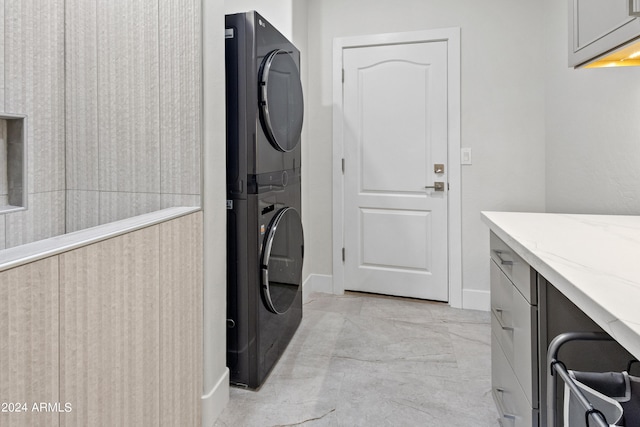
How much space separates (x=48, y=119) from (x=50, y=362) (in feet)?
3.68

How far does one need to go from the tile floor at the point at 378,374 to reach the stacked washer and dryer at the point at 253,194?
0.64 feet

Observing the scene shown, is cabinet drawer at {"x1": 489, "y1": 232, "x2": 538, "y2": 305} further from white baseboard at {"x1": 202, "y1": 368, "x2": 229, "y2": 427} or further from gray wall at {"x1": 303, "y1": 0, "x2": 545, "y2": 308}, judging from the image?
gray wall at {"x1": 303, "y1": 0, "x2": 545, "y2": 308}

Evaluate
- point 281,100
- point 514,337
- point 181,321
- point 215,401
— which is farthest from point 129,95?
point 514,337

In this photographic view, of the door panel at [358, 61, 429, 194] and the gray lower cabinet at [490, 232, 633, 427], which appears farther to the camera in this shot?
the door panel at [358, 61, 429, 194]

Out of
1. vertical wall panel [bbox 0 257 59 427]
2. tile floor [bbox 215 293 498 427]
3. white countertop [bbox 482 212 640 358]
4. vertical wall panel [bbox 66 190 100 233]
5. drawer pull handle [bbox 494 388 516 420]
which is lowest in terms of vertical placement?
tile floor [bbox 215 293 498 427]

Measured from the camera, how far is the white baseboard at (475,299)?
302 cm

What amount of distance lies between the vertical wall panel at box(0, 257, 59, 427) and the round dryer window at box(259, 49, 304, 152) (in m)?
1.24

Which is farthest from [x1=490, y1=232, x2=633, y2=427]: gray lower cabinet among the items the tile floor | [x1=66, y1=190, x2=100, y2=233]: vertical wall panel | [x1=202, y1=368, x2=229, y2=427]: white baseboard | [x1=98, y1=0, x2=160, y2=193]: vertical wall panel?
[x1=66, y1=190, x2=100, y2=233]: vertical wall panel

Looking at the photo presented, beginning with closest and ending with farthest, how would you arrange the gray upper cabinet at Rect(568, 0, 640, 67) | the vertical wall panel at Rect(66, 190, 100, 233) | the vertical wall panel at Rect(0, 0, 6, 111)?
the gray upper cabinet at Rect(568, 0, 640, 67) < the vertical wall panel at Rect(0, 0, 6, 111) < the vertical wall panel at Rect(66, 190, 100, 233)

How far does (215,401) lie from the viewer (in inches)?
65.8

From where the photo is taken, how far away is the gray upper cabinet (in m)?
1.10

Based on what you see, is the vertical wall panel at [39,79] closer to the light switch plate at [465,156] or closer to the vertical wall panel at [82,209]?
the vertical wall panel at [82,209]

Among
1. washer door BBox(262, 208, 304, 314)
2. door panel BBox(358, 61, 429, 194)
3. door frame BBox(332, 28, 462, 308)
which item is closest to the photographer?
washer door BBox(262, 208, 304, 314)

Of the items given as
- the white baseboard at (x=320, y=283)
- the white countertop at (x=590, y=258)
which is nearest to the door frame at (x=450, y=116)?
the white baseboard at (x=320, y=283)
